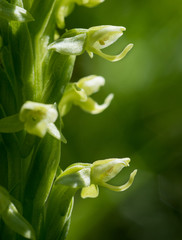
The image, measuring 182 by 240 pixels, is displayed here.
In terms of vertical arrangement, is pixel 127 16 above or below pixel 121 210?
above

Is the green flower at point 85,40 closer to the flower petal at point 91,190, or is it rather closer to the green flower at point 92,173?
the green flower at point 92,173

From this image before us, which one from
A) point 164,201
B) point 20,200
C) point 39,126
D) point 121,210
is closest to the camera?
point 39,126

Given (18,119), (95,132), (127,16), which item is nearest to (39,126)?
(18,119)

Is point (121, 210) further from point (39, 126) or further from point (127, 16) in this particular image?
point (39, 126)

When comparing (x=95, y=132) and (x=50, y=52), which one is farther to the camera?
(x=95, y=132)

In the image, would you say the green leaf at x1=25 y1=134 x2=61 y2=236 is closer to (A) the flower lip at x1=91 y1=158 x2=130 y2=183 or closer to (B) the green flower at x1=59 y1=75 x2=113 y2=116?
(A) the flower lip at x1=91 y1=158 x2=130 y2=183

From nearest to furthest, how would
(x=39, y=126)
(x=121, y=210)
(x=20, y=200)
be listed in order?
(x=39, y=126) → (x=20, y=200) → (x=121, y=210)

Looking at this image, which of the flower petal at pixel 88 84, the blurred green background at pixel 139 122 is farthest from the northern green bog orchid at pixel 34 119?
the blurred green background at pixel 139 122
